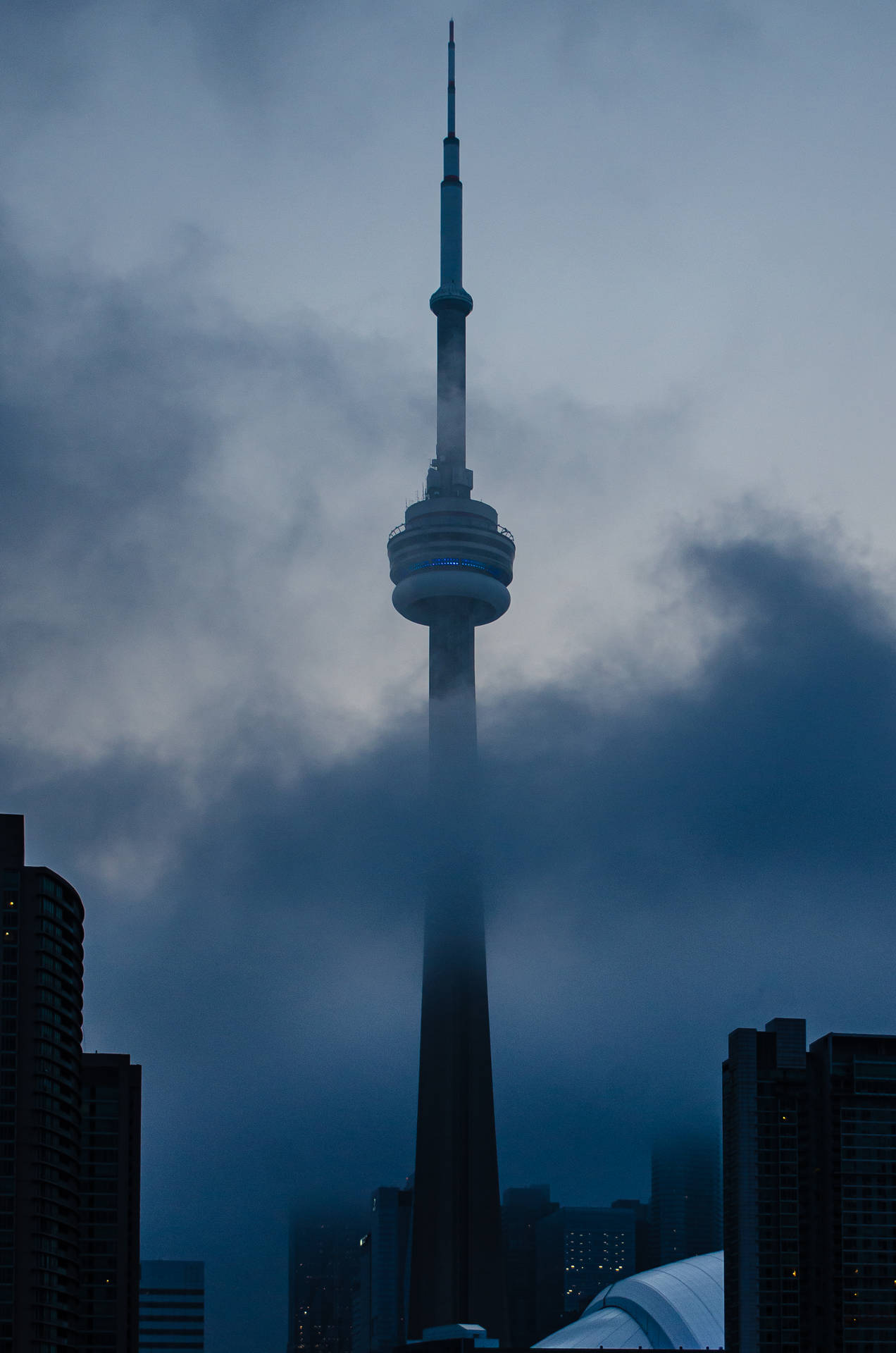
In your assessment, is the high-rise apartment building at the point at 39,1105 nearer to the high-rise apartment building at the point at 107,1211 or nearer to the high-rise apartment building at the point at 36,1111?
the high-rise apartment building at the point at 36,1111

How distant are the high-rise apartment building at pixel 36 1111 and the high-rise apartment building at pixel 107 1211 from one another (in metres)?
22.5

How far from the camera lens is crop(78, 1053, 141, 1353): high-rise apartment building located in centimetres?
19138

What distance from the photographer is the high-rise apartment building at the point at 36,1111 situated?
153250 millimetres

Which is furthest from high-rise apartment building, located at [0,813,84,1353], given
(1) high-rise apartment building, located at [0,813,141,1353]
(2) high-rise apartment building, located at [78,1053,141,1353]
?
(2) high-rise apartment building, located at [78,1053,141,1353]

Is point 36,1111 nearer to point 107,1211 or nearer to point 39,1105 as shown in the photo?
point 39,1105

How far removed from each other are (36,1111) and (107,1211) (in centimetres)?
4169

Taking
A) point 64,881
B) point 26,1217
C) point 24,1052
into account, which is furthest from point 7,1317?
point 64,881

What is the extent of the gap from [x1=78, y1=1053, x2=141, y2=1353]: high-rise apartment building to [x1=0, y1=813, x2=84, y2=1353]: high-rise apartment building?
73.8 ft

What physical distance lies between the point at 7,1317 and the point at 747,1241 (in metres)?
80.0

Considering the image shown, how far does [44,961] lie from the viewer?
6373 inches

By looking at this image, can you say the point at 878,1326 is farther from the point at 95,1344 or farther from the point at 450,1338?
the point at 95,1344

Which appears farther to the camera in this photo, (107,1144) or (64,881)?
(107,1144)

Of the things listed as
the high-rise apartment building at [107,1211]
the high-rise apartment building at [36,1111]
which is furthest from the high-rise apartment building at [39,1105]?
the high-rise apartment building at [107,1211]

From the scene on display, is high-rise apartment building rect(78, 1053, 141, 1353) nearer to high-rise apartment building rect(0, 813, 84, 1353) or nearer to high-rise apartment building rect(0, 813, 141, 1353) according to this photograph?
high-rise apartment building rect(0, 813, 141, 1353)
